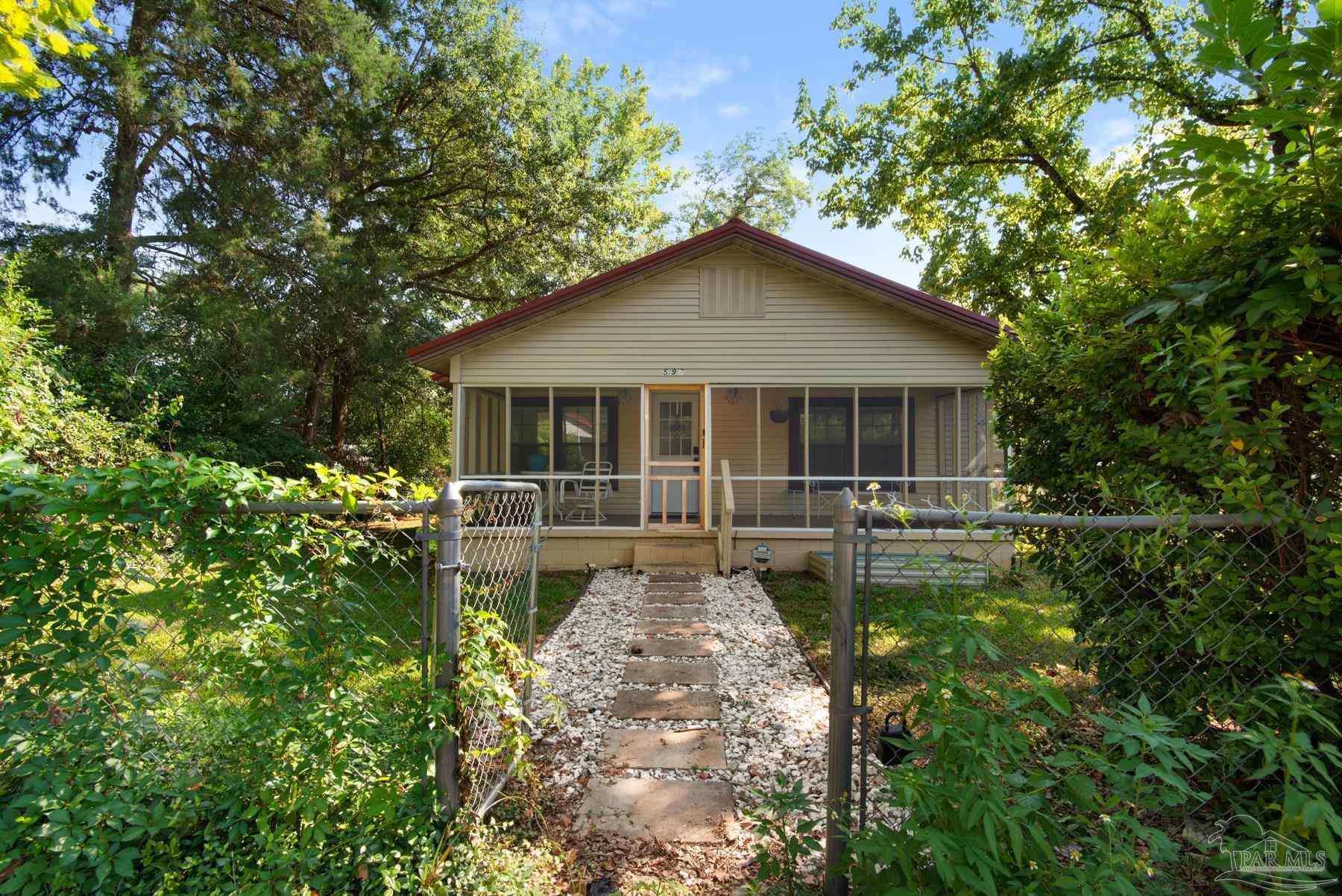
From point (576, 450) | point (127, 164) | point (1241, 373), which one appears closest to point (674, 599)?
point (576, 450)

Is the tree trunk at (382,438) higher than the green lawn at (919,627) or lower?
higher

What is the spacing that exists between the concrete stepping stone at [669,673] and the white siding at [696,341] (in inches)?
202

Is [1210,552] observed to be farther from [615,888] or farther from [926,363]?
[926,363]

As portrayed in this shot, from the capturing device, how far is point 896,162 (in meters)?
14.1

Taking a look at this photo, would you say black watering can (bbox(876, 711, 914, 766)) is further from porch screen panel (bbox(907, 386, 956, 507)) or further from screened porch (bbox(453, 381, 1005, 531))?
porch screen panel (bbox(907, 386, 956, 507))

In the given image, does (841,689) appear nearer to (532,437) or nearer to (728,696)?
(728,696)

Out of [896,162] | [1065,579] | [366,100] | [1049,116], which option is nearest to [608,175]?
[366,100]

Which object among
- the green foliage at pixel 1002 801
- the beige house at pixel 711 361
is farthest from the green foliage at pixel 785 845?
the beige house at pixel 711 361

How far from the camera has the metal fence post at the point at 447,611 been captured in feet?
6.46

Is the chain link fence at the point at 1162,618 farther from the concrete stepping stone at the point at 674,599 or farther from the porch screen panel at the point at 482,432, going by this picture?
the porch screen panel at the point at 482,432

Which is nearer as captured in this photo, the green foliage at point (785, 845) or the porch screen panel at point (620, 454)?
the green foliage at point (785, 845)

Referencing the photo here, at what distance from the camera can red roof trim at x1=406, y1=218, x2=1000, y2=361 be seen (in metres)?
8.54

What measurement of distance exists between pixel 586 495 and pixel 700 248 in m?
4.29
